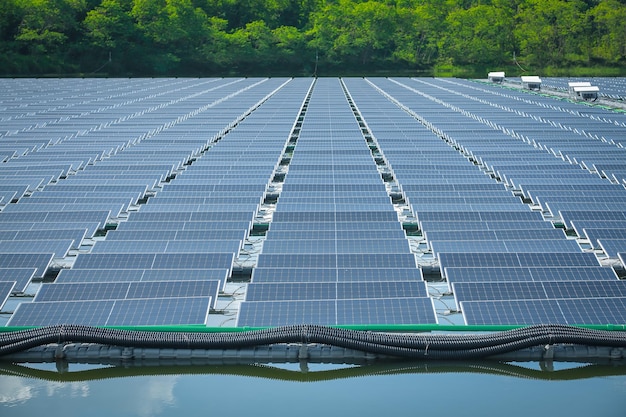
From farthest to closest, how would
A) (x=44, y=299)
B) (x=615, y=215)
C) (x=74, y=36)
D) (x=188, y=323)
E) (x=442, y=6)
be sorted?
(x=442, y=6)
(x=74, y=36)
(x=615, y=215)
(x=44, y=299)
(x=188, y=323)

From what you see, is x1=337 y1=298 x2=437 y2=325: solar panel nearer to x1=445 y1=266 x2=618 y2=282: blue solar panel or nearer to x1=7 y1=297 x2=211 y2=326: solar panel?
x1=445 y1=266 x2=618 y2=282: blue solar panel

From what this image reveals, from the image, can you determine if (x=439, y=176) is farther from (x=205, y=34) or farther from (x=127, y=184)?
(x=205, y=34)

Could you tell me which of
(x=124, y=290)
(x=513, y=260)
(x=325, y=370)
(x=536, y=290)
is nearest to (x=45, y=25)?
(x=124, y=290)

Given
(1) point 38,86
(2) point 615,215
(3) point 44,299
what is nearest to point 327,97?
(1) point 38,86

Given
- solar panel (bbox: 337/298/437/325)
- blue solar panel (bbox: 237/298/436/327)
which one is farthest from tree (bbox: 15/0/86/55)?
solar panel (bbox: 337/298/437/325)

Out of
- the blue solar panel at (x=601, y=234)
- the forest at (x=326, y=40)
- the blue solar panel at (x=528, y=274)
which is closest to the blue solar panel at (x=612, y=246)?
the blue solar panel at (x=601, y=234)
